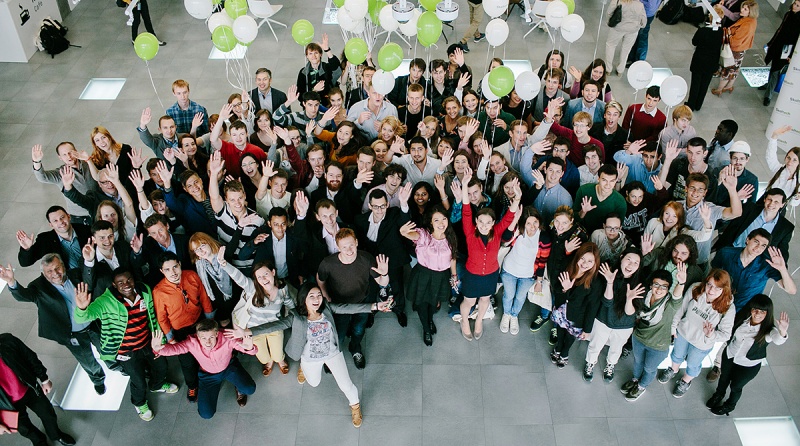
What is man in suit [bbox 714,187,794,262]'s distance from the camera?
4.63 m

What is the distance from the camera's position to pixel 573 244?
4477 mm

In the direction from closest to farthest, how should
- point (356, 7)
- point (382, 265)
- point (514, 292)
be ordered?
point (382, 265), point (514, 292), point (356, 7)

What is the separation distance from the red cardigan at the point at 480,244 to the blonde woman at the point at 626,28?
4.41 m

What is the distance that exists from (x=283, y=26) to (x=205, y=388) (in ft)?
21.3

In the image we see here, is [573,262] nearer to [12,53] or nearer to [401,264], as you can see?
[401,264]

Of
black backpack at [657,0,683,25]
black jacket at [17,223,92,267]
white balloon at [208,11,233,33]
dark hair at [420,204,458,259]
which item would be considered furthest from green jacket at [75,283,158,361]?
black backpack at [657,0,683,25]

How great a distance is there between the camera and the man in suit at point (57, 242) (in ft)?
14.7

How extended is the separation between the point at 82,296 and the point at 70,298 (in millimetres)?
336

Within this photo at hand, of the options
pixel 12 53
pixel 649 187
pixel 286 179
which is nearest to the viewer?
pixel 286 179

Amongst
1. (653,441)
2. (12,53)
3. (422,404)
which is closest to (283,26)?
(12,53)

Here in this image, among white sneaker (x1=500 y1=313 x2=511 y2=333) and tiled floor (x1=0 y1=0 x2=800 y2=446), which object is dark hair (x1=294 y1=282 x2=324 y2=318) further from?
white sneaker (x1=500 y1=313 x2=511 y2=333)

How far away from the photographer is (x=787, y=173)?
16.7 feet

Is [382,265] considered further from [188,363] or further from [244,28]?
[244,28]

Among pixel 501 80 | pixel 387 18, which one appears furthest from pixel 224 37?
pixel 501 80
